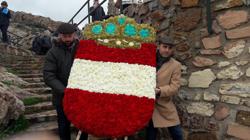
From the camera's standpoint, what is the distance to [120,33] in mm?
3891

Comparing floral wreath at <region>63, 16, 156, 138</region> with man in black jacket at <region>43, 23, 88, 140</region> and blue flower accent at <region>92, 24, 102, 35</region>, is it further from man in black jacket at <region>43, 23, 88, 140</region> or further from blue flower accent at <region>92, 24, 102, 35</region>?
man in black jacket at <region>43, 23, 88, 140</region>

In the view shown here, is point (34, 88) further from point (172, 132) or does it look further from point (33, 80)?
point (172, 132)

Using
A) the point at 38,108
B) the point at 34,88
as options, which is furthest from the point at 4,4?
the point at 38,108

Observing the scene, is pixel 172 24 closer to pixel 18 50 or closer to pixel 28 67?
pixel 28 67

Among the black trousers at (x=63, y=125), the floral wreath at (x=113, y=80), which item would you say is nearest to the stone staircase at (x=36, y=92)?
the black trousers at (x=63, y=125)

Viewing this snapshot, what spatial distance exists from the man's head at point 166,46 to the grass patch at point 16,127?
2.17 m

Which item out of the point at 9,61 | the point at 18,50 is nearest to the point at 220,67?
the point at 9,61

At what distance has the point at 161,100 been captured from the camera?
3857 mm

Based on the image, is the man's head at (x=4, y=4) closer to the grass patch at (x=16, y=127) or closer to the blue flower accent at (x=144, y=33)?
the grass patch at (x=16, y=127)

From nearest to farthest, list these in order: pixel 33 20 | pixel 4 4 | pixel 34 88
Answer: pixel 34 88 < pixel 4 4 < pixel 33 20

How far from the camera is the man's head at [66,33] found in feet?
12.2

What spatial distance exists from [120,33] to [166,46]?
521 mm

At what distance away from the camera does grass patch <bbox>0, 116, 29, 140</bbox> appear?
4504 millimetres

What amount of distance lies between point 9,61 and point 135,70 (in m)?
6.05
